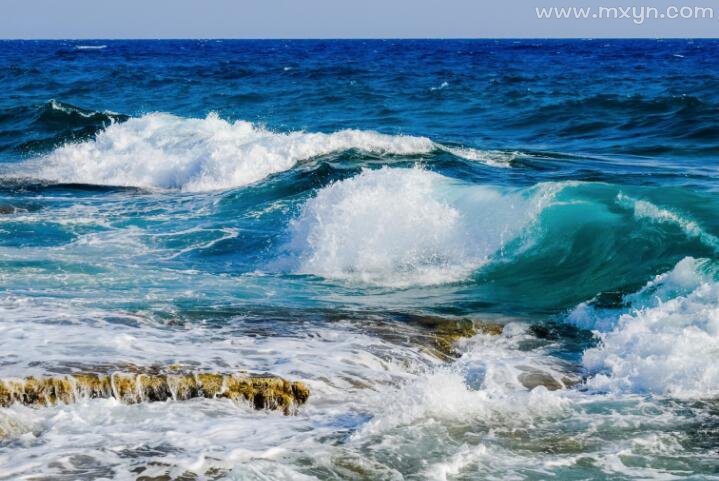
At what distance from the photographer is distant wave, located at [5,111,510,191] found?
708 inches

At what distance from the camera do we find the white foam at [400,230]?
1074 centimetres

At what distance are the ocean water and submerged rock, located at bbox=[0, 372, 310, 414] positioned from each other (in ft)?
0.31

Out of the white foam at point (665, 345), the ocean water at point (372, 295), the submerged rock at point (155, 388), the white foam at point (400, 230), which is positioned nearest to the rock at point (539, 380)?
the ocean water at point (372, 295)

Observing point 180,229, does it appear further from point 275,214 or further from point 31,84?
point 31,84

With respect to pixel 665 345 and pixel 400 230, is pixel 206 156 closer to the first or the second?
pixel 400 230

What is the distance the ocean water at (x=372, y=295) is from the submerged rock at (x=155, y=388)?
9cm

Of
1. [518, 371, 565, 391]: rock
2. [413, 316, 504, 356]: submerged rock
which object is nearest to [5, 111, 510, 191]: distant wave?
[413, 316, 504, 356]: submerged rock

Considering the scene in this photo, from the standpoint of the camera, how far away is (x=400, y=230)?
38.0ft

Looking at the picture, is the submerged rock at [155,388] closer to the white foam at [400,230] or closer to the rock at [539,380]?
the rock at [539,380]

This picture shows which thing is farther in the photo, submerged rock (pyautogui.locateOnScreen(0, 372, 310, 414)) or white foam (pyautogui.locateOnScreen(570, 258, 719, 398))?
white foam (pyautogui.locateOnScreen(570, 258, 719, 398))

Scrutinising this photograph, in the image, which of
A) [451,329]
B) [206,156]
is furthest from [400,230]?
[206,156]

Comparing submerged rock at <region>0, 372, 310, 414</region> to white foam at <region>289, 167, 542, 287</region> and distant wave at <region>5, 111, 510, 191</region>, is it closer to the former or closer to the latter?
white foam at <region>289, 167, 542, 287</region>

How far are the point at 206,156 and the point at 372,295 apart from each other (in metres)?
9.90

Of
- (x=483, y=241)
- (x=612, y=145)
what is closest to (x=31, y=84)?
(x=612, y=145)
